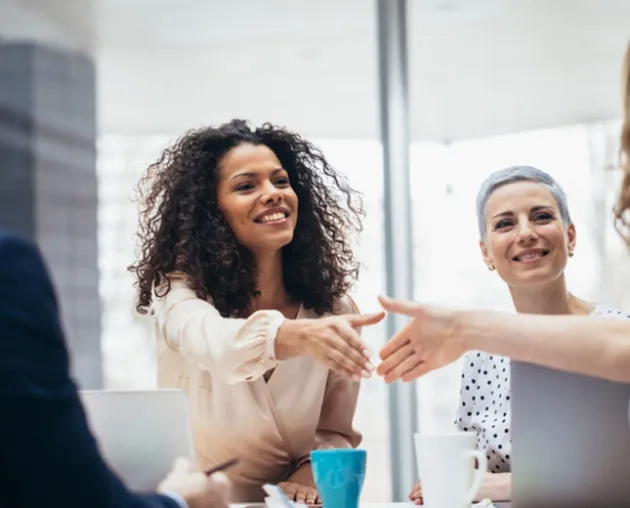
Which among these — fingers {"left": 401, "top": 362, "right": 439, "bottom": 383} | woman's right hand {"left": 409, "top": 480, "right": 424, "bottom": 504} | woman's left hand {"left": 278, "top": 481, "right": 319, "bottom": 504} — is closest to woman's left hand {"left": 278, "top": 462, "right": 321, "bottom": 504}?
woman's left hand {"left": 278, "top": 481, "right": 319, "bottom": 504}

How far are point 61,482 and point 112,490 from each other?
0.05 metres

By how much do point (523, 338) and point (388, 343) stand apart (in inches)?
11.6

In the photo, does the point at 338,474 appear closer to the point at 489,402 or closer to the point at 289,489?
the point at 289,489

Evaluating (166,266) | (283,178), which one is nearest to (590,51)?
(283,178)

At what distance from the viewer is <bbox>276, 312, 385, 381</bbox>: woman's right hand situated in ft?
5.40

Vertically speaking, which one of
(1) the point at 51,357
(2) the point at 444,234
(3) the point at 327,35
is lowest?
(1) the point at 51,357

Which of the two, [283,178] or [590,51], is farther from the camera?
[590,51]

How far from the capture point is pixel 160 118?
3.94 metres

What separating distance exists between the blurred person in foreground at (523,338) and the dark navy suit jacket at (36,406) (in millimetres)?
647

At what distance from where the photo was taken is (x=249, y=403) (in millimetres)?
1883

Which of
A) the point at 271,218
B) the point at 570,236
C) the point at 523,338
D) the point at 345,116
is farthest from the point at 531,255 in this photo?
the point at 345,116

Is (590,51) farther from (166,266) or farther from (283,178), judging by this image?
(166,266)

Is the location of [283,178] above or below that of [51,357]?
above

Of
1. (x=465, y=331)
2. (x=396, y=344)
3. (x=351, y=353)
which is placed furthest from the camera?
(x=351, y=353)
